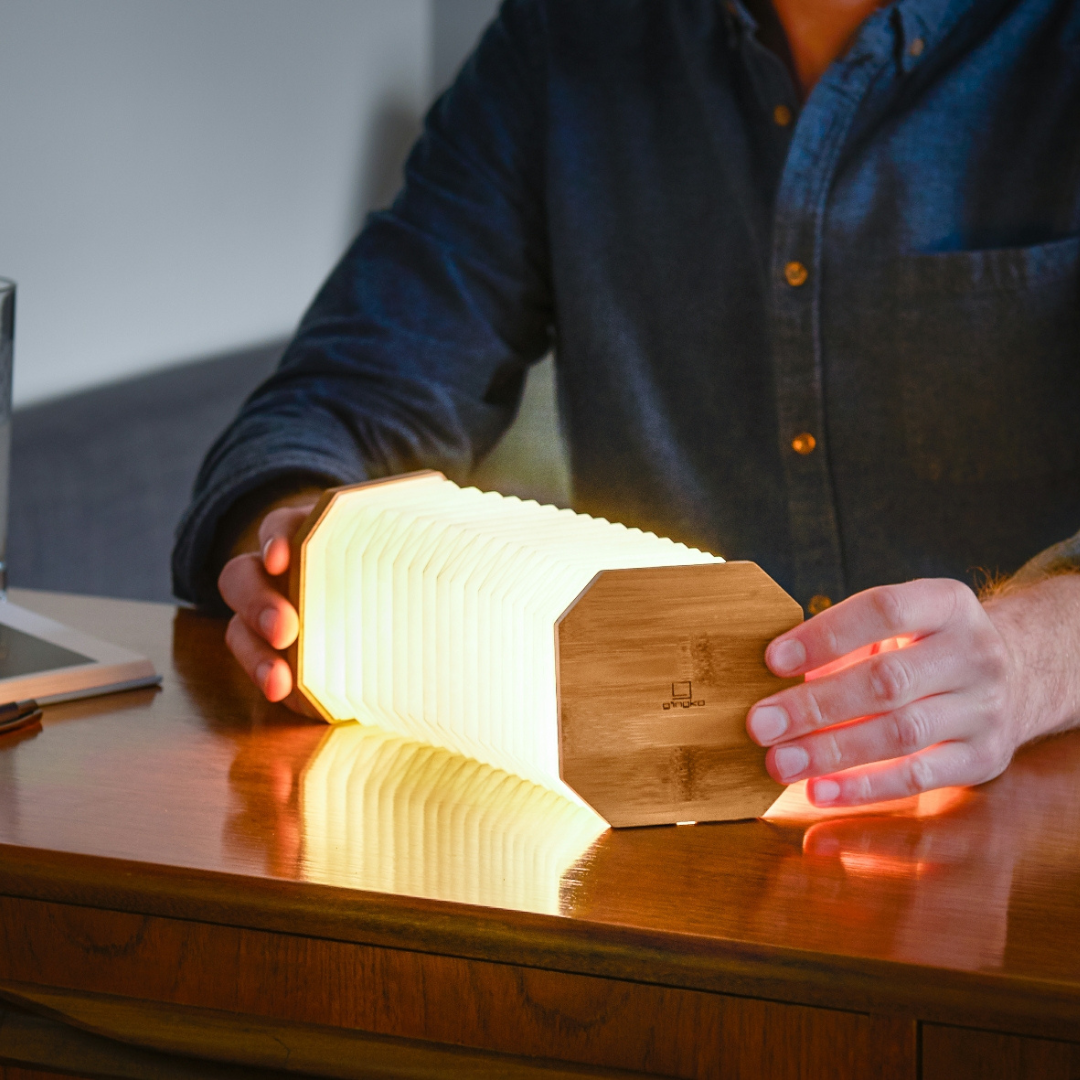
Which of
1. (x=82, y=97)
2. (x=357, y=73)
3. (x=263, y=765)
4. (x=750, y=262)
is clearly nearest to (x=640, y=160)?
(x=750, y=262)

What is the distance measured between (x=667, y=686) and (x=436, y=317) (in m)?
0.68

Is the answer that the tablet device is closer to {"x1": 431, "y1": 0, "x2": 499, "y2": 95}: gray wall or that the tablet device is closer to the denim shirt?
the denim shirt

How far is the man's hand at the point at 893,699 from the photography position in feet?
1.66

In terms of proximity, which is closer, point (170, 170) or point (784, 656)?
point (784, 656)

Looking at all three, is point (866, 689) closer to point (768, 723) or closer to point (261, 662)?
point (768, 723)

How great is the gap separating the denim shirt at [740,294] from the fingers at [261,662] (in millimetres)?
193

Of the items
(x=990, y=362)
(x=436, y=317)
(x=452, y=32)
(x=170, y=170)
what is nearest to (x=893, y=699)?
(x=990, y=362)

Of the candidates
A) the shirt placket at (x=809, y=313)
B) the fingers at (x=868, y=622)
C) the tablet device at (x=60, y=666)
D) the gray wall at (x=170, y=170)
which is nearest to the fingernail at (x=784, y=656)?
the fingers at (x=868, y=622)

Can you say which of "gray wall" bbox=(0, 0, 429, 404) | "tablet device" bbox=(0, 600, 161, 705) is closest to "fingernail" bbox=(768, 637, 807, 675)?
"tablet device" bbox=(0, 600, 161, 705)

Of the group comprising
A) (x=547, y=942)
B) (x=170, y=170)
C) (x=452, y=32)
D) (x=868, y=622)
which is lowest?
Answer: (x=547, y=942)

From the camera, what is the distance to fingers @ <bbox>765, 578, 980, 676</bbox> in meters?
0.50

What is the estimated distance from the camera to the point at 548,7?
3.86ft

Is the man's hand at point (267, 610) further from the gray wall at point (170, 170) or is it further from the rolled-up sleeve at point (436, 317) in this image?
the gray wall at point (170, 170)

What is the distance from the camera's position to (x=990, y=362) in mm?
1006
